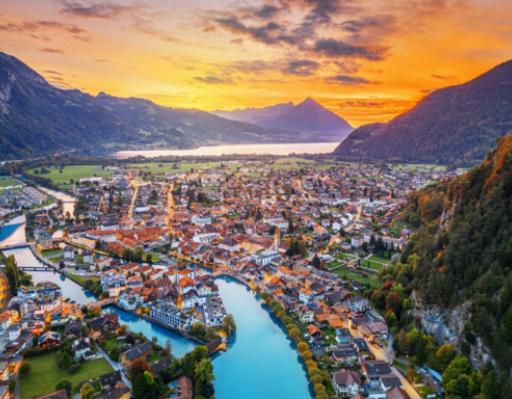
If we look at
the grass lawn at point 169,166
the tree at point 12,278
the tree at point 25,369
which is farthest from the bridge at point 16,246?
the grass lawn at point 169,166

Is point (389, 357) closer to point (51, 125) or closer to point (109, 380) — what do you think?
point (109, 380)

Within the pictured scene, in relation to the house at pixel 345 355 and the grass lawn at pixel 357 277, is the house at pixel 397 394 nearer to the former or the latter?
the house at pixel 345 355

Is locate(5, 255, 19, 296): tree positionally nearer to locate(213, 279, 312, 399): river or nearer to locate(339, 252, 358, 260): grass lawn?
locate(213, 279, 312, 399): river

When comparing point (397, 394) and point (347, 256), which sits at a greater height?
point (347, 256)

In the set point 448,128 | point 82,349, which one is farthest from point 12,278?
Result: point 448,128

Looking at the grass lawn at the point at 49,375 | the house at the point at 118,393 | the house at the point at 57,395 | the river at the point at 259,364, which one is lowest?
the river at the point at 259,364

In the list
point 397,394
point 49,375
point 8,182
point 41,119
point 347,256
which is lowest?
point 49,375
